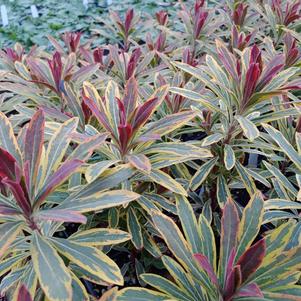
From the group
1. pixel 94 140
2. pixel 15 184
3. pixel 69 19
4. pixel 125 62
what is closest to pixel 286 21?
pixel 125 62

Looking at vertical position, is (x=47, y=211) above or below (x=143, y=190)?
above

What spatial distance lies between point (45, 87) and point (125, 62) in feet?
1.25

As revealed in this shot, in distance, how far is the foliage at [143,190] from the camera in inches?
34.1

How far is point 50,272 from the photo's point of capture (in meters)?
0.80

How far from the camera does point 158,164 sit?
118cm

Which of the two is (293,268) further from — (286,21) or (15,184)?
(286,21)

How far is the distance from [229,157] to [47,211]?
24.8 inches

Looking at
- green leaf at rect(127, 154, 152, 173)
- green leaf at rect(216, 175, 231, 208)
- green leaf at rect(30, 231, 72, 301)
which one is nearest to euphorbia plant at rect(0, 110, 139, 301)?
green leaf at rect(30, 231, 72, 301)

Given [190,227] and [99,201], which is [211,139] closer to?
[190,227]

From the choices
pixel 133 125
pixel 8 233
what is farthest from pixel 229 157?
pixel 8 233

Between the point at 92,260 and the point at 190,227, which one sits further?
the point at 190,227

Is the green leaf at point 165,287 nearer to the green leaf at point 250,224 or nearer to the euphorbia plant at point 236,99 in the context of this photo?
the green leaf at point 250,224

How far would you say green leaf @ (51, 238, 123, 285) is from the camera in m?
0.83

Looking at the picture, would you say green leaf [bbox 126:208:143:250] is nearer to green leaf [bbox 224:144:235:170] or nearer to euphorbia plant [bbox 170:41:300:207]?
euphorbia plant [bbox 170:41:300:207]
